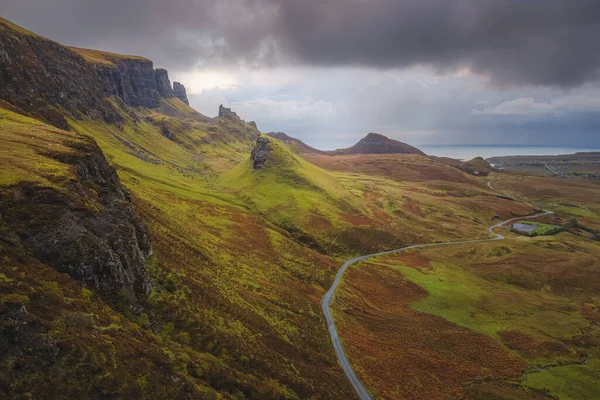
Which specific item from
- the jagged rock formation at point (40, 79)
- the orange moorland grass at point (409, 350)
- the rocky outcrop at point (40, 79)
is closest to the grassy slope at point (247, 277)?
the orange moorland grass at point (409, 350)

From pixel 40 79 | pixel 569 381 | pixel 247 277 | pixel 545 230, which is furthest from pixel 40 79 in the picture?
pixel 545 230

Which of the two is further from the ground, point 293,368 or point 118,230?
point 118,230

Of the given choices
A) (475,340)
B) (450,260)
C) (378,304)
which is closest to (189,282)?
(378,304)

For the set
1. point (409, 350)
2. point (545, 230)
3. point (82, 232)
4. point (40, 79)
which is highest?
point (40, 79)

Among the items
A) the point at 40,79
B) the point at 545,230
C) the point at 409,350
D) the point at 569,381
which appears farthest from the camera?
the point at 545,230

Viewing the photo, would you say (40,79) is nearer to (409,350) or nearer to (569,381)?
(409,350)

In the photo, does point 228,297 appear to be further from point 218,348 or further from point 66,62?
point 66,62

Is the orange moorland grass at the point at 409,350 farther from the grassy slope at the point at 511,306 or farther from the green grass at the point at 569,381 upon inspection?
the green grass at the point at 569,381

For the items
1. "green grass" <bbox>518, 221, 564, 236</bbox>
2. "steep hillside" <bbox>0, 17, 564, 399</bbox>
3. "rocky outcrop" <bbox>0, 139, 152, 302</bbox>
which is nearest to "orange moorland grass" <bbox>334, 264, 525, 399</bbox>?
"steep hillside" <bbox>0, 17, 564, 399</bbox>

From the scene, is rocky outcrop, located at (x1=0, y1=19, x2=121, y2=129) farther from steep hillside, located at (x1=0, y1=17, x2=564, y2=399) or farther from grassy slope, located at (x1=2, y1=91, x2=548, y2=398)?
grassy slope, located at (x1=2, y1=91, x2=548, y2=398)
